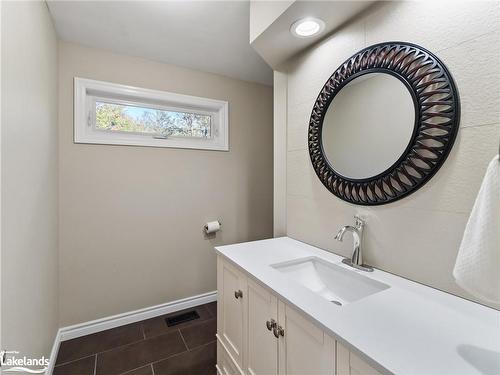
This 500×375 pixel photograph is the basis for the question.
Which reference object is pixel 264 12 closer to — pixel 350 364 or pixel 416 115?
pixel 416 115

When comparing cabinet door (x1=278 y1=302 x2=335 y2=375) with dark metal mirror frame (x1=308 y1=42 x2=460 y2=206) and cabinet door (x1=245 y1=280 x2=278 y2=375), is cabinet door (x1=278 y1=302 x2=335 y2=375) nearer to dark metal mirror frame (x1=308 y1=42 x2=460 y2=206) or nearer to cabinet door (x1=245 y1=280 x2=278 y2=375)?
cabinet door (x1=245 y1=280 x2=278 y2=375)

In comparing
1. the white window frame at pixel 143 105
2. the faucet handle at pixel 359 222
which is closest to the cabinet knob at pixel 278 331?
the faucet handle at pixel 359 222

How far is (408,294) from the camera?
853 mm

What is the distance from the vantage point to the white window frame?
5.86 feet

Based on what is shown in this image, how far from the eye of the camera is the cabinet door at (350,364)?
0.58 meters

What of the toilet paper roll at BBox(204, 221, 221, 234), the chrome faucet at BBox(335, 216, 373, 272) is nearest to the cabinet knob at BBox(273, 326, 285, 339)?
the chrome faucet at BBox(335, 216, 373, 272)

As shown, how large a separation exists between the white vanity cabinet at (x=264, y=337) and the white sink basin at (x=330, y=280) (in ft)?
0.63

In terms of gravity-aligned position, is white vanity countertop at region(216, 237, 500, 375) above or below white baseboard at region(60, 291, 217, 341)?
above

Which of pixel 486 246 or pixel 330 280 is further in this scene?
pixel 330 280

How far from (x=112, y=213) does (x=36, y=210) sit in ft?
2.41

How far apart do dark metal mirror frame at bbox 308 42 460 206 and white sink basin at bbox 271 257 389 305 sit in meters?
0.36

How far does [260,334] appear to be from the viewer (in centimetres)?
101

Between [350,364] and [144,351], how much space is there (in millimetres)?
1625

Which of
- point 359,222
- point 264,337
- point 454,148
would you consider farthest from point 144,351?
point 454,148
